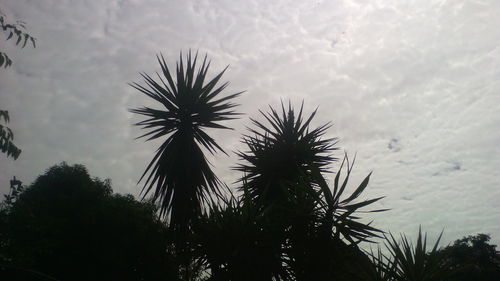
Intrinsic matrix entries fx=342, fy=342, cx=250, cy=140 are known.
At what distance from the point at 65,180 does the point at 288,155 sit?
370 inches

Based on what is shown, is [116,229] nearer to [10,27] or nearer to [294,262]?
[294,262]

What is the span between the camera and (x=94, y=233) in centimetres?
1307

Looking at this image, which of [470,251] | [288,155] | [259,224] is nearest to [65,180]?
[288,155]

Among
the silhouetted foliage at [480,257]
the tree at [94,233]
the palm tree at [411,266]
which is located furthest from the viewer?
the silhouetted foliage at [480,257]

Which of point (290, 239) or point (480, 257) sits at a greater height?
point (480, 257)

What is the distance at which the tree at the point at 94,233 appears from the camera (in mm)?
12305

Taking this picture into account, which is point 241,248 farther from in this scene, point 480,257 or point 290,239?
point 480,257

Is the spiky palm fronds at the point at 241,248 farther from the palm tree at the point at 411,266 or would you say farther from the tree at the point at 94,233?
the tree at the point at 94,233

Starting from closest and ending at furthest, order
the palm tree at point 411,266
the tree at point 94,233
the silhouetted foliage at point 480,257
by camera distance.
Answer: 1. the palm tree at point 411,266
2. the tree at point 94,233
3. the silhouetted foliage at point 480,257

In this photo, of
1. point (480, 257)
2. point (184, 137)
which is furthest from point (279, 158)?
point (480, 257)

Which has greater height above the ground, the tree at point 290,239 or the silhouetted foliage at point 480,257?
the silhouetted foliage at point 480,257

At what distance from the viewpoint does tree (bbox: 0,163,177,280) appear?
12.3 m

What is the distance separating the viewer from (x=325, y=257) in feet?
19.8

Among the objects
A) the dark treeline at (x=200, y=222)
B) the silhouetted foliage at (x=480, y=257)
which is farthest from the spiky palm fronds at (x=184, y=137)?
the silhouetted foliage at (x=480, y=257)
